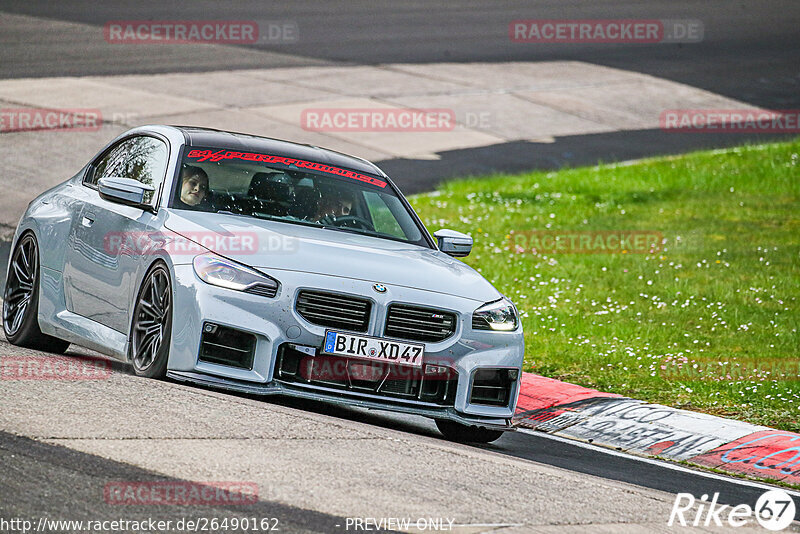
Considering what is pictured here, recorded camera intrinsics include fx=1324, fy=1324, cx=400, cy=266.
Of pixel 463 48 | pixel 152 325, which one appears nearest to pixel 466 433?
pixel 152 325

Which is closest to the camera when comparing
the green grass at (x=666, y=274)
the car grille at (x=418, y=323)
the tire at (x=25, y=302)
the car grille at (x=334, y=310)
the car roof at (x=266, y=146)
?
the car grille at (x=334, y=310)

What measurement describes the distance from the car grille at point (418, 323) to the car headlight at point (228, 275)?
696 millimetres

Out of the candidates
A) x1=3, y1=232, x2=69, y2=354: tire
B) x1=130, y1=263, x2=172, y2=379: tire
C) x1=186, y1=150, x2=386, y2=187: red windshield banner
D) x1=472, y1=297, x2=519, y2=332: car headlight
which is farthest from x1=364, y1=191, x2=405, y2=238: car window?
x1=3, y1=232, x2=69, y2=354: tire

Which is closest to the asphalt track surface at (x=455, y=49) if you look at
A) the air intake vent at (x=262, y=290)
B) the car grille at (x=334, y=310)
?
A: the car grille at (x=334, y=310)

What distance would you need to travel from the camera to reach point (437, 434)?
8438mm

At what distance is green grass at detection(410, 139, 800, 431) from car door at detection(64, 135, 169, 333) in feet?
12.4

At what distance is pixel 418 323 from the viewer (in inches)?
297

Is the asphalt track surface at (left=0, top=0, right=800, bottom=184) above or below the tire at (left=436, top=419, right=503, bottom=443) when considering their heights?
above

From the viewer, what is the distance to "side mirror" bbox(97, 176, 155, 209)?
320 inches

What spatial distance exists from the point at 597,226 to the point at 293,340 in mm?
10476

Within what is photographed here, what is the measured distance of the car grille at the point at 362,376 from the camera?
734cm

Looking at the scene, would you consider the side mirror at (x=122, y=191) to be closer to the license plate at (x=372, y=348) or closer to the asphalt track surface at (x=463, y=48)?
the license plate at (x=372, y=348)

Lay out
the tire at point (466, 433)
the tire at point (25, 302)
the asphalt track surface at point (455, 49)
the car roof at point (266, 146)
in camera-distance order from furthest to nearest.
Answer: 1. the asphalt track surface at point (455, 49)
2. the tire at point (25, 302)
3. the car roof at point (266, 146)
4. the tire at point (466, 433)

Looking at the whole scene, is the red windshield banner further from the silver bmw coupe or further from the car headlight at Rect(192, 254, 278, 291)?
the car headlight at Rect(192, 254, 278, 291)
